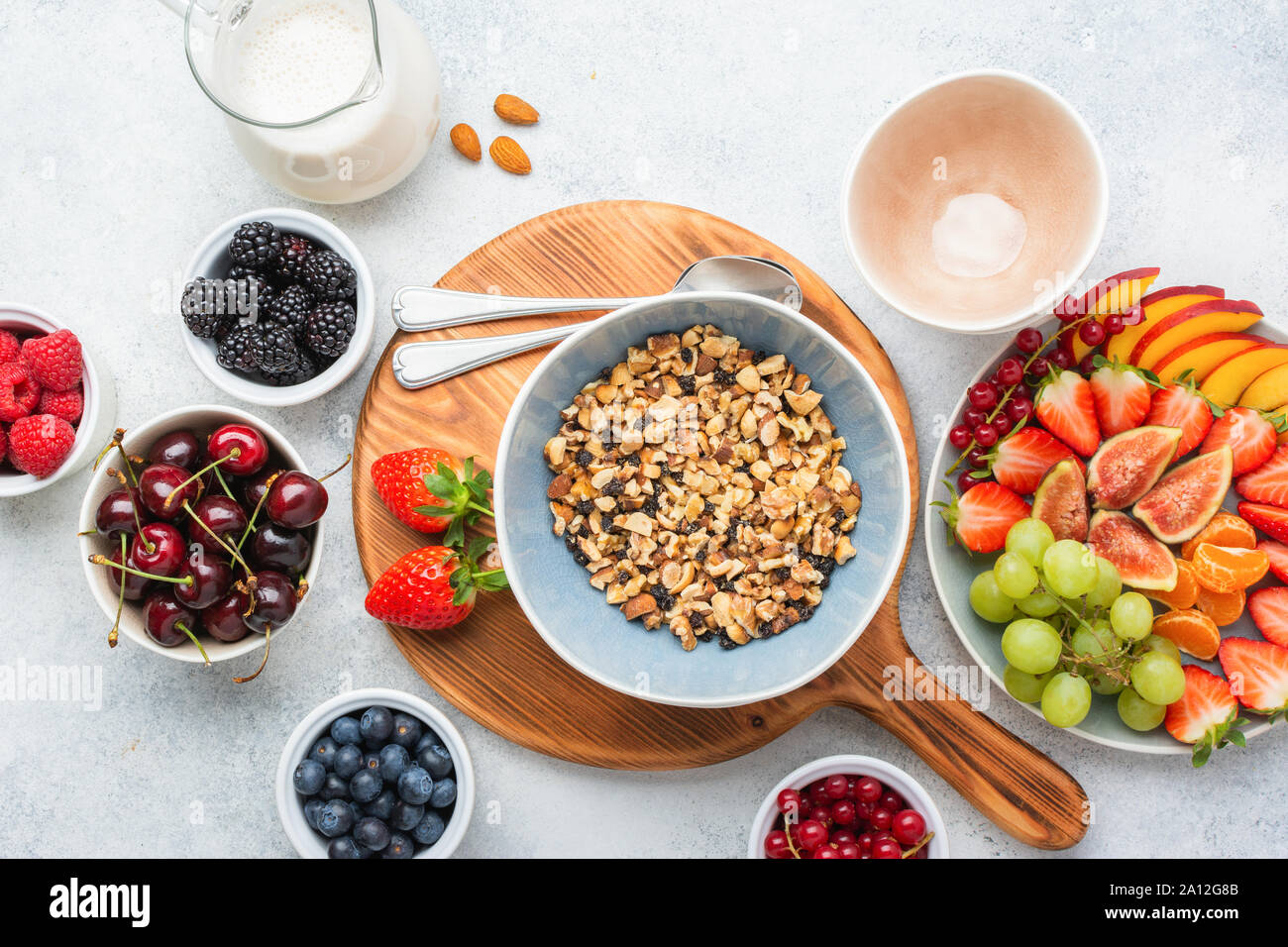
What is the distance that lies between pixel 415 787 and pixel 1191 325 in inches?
50.1

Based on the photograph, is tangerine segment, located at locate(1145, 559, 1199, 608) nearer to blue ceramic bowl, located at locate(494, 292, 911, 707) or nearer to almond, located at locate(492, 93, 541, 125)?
blue ceramic bowl, located at locate(494, 292, 911, 707)

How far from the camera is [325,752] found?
128 centimetres

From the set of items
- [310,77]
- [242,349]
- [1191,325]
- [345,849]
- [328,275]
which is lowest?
[345,849]

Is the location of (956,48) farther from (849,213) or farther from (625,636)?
(625,636)

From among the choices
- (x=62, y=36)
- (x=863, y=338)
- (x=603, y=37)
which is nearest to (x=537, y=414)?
(x=863, y=338)

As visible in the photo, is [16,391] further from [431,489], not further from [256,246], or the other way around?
[431,489]

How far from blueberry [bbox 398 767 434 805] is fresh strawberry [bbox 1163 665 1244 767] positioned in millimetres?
1057

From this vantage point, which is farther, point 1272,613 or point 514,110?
point 514,110

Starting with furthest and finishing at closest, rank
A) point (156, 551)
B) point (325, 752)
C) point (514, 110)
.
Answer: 1. point (514, 110)
2. point (325, 752)
3. point (156, 551)

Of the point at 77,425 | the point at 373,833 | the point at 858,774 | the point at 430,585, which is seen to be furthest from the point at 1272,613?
the point at 77,425

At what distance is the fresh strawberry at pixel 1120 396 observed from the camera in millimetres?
1278

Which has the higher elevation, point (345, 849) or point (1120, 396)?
point (1120, 396)

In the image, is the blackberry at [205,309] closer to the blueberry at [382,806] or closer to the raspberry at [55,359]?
the raspberry at [55,359]

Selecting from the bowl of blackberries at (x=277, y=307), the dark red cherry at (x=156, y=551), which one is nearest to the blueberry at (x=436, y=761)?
the dark red cherry at (x=156, y=551)
